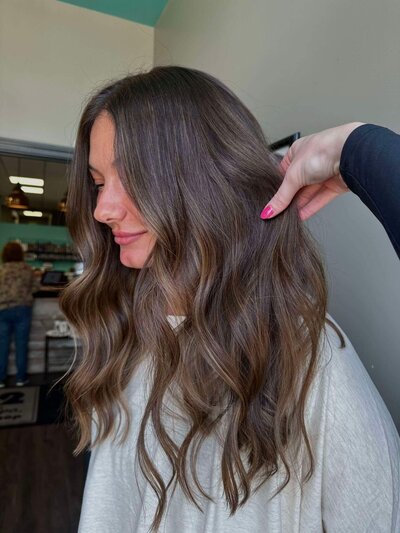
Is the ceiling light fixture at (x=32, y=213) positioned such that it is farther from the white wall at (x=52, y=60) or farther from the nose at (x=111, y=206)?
the nose at (x=111, y=206)

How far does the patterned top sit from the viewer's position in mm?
3486

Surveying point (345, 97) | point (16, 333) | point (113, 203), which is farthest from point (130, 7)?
point (16, 333)

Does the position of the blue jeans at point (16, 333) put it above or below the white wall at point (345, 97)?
below

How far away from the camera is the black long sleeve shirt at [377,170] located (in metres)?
0.34

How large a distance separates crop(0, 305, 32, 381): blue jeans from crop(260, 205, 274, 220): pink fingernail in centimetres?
357

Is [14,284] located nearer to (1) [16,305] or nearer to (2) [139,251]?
(1) [16,305]

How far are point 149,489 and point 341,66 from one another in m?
0.90

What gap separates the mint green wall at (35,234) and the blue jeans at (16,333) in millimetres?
3727

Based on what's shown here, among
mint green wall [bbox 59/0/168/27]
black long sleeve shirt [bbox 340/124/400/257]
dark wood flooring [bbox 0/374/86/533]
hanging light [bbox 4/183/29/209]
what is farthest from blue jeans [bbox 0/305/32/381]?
black long sleeve shirt [bbox 340/124/400/257]

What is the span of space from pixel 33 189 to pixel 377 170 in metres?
6.25

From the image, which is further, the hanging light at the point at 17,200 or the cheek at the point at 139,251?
the hanging light at the point at 17,200

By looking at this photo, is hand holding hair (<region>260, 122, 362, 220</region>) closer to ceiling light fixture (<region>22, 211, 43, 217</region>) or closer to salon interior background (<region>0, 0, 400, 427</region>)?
salon interior background (<region>0, 0, 400, 427</region>)

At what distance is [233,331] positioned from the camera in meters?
0.52

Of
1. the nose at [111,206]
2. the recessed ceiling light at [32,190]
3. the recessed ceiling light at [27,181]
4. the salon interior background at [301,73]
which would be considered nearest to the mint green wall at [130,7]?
the salon interior background at [301,73]
